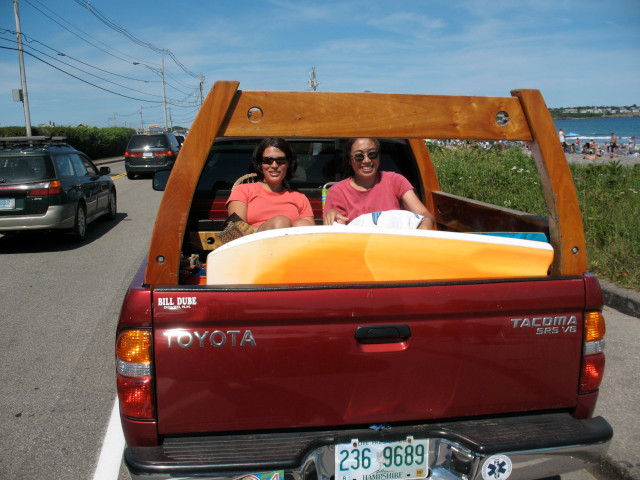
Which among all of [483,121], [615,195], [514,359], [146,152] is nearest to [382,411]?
[514,359]

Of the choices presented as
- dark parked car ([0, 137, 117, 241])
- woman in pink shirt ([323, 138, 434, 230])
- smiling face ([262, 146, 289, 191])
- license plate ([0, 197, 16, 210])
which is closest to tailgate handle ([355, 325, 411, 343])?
woman in pink shirt ([323, 138, 434, 230])

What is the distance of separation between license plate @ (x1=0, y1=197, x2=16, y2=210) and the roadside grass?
8.09 m

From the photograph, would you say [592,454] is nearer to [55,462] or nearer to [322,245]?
[322,245]

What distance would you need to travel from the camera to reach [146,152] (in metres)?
22.1

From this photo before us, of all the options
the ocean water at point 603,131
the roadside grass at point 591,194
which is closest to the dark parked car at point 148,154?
the roadside grass at point 591,194

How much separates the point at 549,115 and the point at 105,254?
7918 mm

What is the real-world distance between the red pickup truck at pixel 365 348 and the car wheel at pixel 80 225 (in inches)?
331

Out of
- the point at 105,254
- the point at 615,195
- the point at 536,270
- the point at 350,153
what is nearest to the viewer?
the point at 536,270

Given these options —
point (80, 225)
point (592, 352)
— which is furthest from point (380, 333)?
point (80, 225)

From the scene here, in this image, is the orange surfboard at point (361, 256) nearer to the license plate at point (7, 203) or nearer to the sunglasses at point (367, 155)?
the sunglasses at point (367, 155)

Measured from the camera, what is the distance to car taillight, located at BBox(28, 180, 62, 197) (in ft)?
29.6

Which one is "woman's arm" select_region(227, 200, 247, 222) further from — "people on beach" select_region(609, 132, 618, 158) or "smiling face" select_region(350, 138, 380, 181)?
"people on beach" select_region(609, 132, 618, 158)

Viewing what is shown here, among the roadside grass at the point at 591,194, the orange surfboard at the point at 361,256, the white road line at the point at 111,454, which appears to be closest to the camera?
the orange surfboard at the point at 361,256

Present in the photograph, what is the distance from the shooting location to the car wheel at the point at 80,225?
969cm
